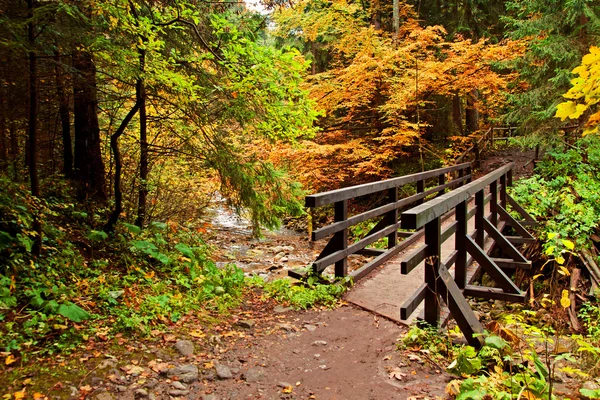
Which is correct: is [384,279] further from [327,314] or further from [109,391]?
[109,391]

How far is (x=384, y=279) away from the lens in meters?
5.66

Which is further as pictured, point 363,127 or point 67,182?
point 363,127

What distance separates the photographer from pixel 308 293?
5.04 m

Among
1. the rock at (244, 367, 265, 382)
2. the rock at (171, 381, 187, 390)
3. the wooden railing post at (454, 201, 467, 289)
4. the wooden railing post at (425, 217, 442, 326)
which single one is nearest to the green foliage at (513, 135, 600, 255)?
the wooden railing post at (454, 201, 467, 289)

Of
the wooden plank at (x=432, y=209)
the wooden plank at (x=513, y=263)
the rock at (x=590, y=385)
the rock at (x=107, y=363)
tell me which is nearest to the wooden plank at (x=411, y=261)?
the wooden plank at (x=432, y=209)

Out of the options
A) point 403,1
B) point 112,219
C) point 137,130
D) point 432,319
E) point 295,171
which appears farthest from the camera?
point 403,1

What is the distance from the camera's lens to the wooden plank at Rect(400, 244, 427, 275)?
3326 millimetres

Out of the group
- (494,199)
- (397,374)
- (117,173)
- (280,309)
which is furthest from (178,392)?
(494,199)

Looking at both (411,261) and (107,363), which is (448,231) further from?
(107,363)

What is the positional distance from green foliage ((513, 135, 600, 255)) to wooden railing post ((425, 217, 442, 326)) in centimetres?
433

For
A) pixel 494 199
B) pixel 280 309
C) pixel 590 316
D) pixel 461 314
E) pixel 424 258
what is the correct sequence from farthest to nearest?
pixel 494 199, pixel 590 316, pixel 280 309, pixel 424 258, pixel 461 314

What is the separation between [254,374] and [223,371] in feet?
0.91

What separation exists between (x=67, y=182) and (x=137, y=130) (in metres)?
2.29

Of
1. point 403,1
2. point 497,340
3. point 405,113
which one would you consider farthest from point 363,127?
point 497,340
